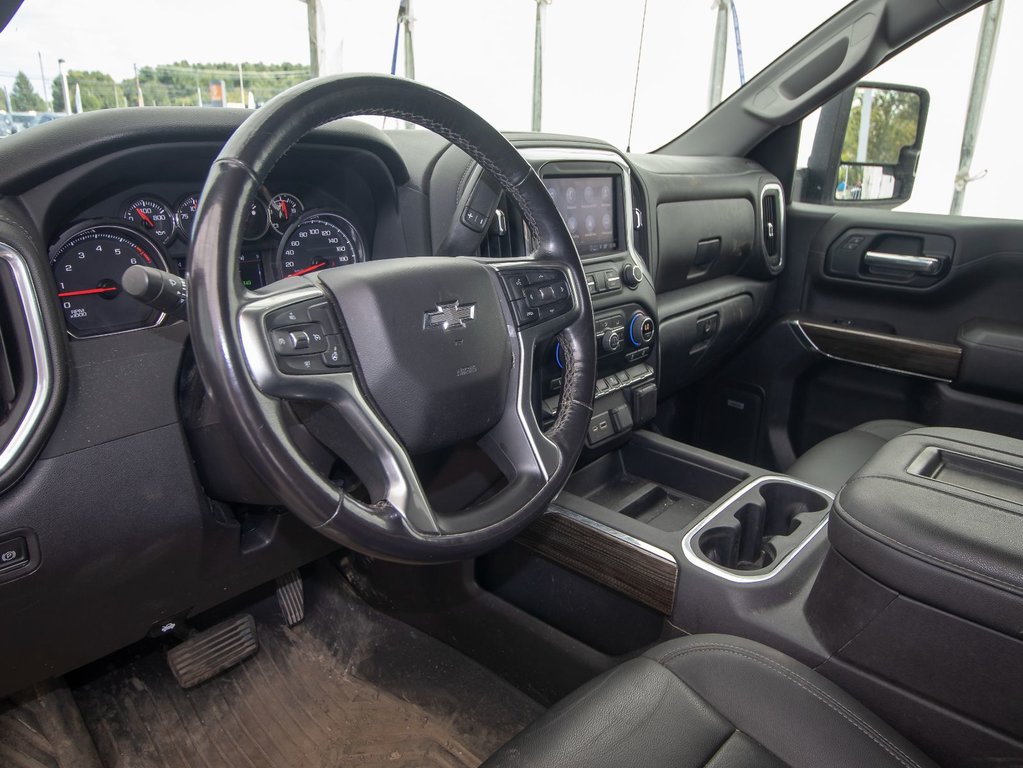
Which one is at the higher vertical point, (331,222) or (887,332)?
(331,222)

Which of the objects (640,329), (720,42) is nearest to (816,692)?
(640,329)

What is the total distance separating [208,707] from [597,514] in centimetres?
92

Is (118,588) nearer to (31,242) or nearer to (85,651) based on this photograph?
(85,651)

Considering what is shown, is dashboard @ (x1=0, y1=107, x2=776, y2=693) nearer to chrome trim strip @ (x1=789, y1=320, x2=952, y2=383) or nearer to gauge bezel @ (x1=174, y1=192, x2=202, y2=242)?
gauge bezel @ (x1=174, y1=192, x2=202, y2=242)

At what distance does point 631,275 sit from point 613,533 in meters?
0.53

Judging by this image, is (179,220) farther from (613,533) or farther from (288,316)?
(613,533)

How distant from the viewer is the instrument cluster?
0.99 metres

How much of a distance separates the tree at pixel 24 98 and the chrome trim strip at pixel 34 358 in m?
0.34

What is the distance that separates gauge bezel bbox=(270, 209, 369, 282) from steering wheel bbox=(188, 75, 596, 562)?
1.07ft

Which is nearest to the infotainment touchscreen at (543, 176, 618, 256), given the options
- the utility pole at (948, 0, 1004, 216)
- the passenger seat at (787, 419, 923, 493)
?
the passenger seat at (787, 419, 923, 493)

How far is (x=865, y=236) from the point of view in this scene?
208 cm

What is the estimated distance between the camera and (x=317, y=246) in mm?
1221

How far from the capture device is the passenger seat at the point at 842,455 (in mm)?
1529

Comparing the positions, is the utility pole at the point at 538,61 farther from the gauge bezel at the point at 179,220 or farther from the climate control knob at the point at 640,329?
the gauge bezel at the point at 179,220
